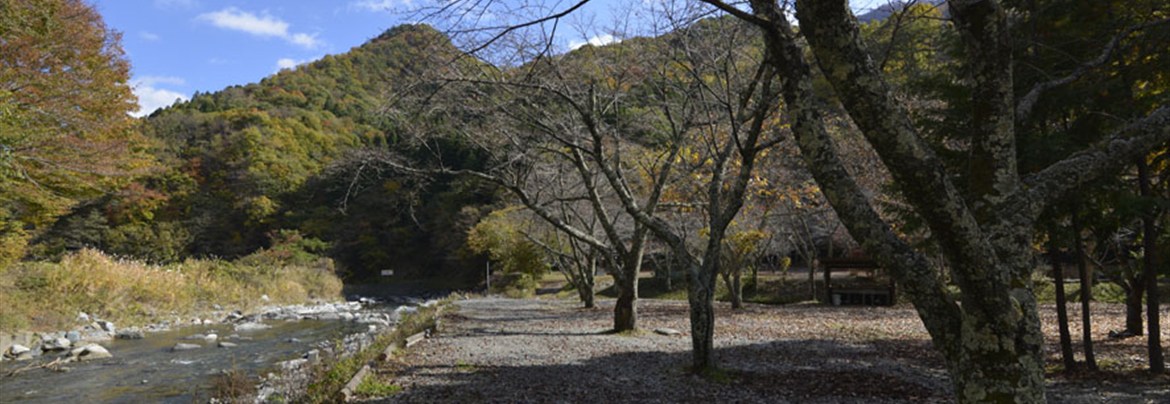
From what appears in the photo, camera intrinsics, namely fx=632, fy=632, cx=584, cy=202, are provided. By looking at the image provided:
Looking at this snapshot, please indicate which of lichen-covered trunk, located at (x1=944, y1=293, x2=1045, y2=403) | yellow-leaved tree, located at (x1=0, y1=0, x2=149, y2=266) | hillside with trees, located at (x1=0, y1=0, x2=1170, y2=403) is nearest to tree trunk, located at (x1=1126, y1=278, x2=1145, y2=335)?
hillside with trees, located at (x1=0, y1=0, x2=1170, y2=403)

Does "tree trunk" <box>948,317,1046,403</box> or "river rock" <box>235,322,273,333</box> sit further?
"river rock" <box>235,322,273,333</box>

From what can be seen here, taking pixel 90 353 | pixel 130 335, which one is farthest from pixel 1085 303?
pixel 130 335

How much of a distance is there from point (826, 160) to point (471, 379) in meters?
5.29

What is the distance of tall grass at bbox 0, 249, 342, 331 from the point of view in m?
15.0

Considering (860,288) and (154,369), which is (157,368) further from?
(860,288)

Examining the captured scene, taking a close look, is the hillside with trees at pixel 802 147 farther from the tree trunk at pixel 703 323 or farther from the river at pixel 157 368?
the river at pixel 157 368

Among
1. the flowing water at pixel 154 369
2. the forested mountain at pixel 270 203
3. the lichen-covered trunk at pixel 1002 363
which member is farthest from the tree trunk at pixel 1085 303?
the forested mountain at pixel 270 203

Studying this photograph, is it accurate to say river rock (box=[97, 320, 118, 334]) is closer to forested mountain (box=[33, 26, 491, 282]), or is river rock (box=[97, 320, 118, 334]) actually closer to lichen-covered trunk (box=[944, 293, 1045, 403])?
lichen-covered trunk (box=[944, 293, 1045, 403])

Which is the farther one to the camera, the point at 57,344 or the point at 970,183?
the point at 57,344

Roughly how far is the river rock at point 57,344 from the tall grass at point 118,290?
1.13 meters

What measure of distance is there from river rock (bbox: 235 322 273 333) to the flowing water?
0.78 meters

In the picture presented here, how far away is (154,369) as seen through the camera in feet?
34.7

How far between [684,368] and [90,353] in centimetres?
1136

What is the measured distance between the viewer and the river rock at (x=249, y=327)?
56.0 feet
